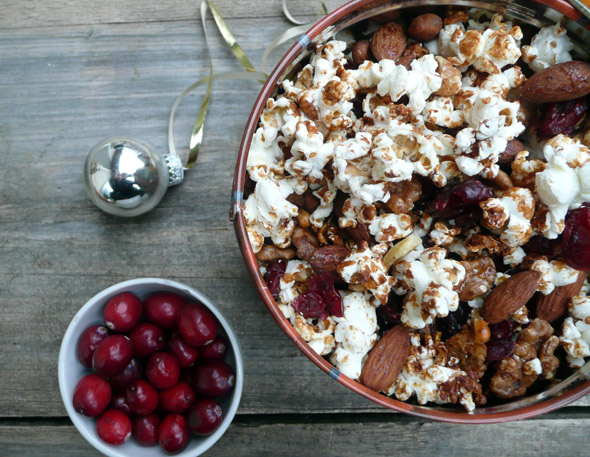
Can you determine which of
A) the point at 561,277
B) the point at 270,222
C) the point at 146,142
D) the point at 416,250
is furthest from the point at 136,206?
the point at 561,277

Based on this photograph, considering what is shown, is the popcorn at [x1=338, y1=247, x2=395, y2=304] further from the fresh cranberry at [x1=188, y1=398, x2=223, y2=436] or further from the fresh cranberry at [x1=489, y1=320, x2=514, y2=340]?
the fresh cranberry at [x1=188, y1=398, x2=223, y2=436]

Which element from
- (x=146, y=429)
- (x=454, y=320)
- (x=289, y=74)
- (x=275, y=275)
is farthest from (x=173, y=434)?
(x=289, y=74)

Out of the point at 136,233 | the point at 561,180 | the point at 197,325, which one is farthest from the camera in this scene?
the point at 136,233

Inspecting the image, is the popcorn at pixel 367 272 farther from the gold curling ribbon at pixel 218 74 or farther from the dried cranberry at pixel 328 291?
the gold curling ribbon at pixel 218 74

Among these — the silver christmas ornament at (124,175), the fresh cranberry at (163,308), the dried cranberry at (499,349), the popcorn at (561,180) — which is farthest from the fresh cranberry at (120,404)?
the popcorn at (561,180)

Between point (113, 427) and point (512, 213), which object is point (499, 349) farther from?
point (113, 427)

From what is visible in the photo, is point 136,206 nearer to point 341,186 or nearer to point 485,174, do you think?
point 341,186
